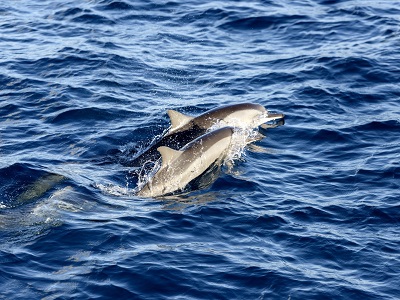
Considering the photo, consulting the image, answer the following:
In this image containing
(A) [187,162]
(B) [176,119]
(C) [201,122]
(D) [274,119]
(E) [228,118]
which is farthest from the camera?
(D) [274,119]

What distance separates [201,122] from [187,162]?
2165mm

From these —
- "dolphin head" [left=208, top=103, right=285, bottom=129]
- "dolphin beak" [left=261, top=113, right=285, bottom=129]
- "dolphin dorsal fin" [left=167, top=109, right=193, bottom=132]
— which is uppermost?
"dolphin dorsal fin" [left=167, top=109, right=193, bottom=132]

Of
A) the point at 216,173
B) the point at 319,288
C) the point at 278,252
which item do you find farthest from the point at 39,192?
the point at 319,288

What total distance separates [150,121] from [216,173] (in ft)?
11.5

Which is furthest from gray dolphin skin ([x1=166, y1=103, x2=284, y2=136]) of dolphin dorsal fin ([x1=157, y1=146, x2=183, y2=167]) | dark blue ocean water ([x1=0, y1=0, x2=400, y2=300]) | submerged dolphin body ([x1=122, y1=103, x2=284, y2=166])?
dolphin dorsal fin ([x1=157, y1=146, x2=183, y2=167])

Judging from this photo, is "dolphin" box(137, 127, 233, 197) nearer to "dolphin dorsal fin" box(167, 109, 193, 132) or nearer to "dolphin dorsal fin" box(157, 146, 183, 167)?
"dolphin dorsal fin" box(157, 146, 183, 167)

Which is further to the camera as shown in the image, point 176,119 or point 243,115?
point 243,115

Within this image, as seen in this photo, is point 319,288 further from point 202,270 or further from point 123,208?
point 123,208

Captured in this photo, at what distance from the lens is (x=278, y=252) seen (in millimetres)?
14000

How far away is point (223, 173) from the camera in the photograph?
17375mm

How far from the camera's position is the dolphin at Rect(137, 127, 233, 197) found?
53.6ft

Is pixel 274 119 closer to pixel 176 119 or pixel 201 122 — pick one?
pixel 201 122

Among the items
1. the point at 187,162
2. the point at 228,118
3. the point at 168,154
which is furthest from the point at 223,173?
the point at 228,118

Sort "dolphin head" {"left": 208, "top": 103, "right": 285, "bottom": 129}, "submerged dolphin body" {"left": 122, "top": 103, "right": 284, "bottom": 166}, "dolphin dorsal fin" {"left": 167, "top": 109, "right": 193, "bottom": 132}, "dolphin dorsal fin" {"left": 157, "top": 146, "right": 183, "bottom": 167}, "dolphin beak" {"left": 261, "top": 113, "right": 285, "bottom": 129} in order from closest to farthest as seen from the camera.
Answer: "dolphin dorsal fin" {"left": 157, "top": 146, "right": 183, "bottom": 167} < "submerged dolphin body" {"left": 122, "top": 103, "right": 284, "bottom": 166} < "dolphin dorsal fin" {"left": 167, "top": 109, "right": 193, "bottom": 132} < "dolphin head" {"left": 208, "top": 103, "right": 285, "bottom": 129} < "dolphin beak" {"left": 261, "top": 113, "right": 285, "bottom": 129}
